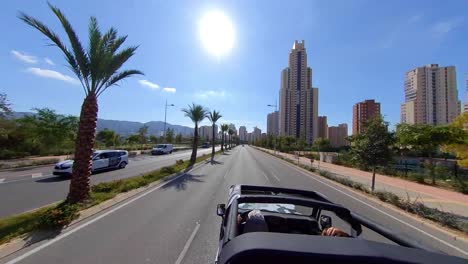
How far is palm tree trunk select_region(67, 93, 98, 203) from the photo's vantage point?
9.45 metres

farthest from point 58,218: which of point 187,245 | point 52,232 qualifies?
point 187,245

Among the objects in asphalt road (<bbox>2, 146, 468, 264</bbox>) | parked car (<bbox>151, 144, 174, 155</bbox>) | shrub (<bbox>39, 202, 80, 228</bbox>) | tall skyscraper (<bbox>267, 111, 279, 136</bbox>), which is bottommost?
asphalt road (<bbox>2, 146, 468, 264</bbox>)

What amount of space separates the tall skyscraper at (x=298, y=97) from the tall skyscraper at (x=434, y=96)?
26.4m

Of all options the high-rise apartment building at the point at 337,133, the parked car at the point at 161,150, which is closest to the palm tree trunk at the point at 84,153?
the parked car at the point at 161,150

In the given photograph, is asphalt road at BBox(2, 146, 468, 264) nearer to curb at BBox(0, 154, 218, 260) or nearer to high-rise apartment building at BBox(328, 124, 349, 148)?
curb at BBox(0, 154, 218, 260)

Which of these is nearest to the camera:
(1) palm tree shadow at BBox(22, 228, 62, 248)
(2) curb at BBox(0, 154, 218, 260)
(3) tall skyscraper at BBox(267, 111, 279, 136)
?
(2) curb at BBox(0, 154, 218, 260)

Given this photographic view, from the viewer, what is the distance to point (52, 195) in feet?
38.6

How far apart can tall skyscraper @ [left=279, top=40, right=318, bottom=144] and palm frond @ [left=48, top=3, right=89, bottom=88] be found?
6555 centimetres

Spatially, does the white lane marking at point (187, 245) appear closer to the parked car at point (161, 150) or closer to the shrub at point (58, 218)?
the shrub at point (58, 218)

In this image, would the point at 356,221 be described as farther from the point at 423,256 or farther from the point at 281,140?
the point at 281,140

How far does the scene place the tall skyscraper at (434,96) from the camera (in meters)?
68.2

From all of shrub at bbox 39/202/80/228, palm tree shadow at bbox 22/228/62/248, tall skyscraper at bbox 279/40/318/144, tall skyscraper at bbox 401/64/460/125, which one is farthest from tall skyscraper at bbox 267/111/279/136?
palm tree shadow at bbox 22/228/62/248

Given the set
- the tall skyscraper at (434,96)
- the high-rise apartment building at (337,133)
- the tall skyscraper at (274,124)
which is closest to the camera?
the tall skyscraper at (434,96)

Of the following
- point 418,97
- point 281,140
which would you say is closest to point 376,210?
point 281,140
